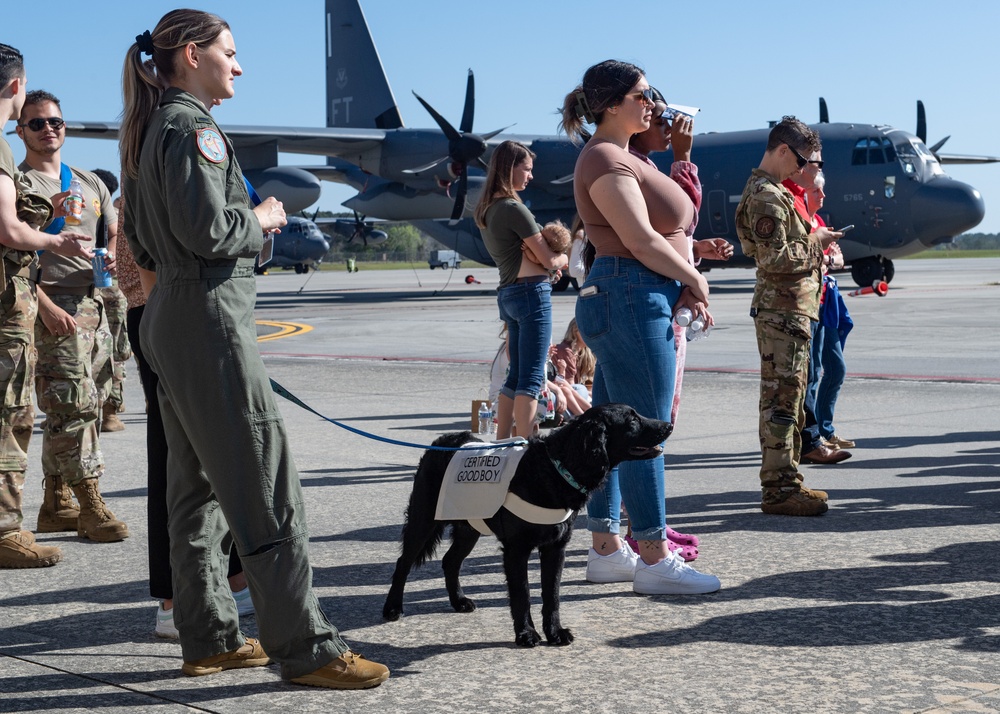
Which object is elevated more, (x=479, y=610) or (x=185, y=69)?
(x=185, y=69)

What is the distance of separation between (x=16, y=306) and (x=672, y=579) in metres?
2.97

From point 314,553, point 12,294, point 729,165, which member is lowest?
point 314,553

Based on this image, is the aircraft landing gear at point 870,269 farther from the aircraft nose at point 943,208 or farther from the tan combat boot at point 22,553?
the tan combat boot at point 22,553

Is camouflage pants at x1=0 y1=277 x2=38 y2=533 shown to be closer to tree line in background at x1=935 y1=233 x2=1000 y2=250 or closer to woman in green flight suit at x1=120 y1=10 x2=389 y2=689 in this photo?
woman in green flight suit at x1=120 y1=10 x2=389 y2=689

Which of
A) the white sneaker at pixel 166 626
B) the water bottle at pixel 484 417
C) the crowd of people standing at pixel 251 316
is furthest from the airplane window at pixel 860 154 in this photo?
the white sneaker at pixel 166 626

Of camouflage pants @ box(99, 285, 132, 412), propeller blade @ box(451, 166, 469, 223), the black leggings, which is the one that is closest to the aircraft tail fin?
propeller blade @ box(451, 166, 469, 223)

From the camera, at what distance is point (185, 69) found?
3.37 metres

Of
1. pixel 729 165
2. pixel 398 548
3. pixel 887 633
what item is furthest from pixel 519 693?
pixel 729 165

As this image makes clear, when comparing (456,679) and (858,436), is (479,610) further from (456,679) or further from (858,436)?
(858,436)

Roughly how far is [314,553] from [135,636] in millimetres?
1290

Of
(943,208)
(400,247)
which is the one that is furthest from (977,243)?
(943,208)

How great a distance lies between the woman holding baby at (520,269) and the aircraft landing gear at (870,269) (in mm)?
21391

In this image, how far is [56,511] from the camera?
577cm

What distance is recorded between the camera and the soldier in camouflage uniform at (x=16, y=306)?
4.67 metres
